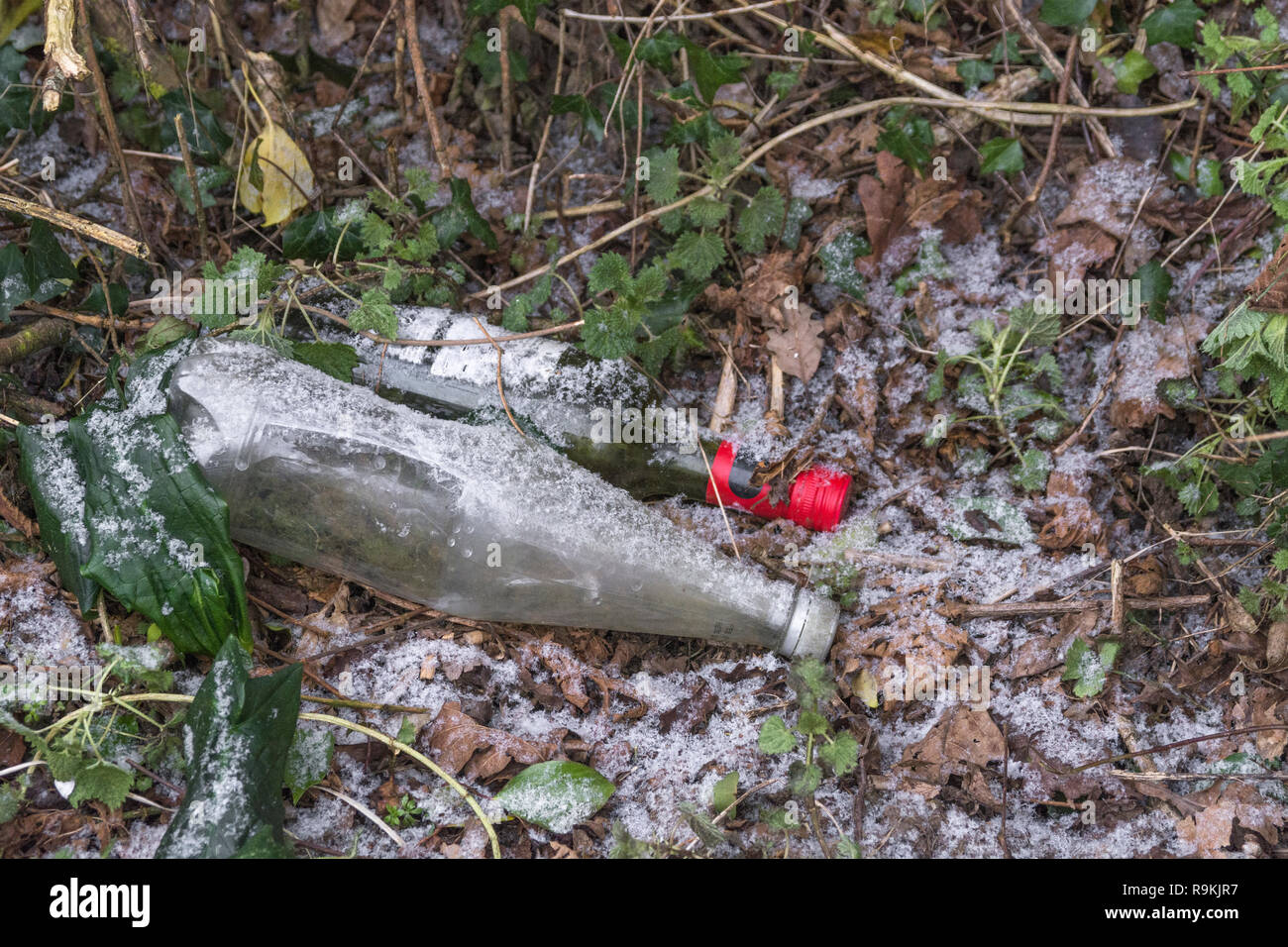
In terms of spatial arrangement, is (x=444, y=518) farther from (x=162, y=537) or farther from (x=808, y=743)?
(x=808, y=743)

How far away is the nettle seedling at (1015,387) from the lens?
1866 mm

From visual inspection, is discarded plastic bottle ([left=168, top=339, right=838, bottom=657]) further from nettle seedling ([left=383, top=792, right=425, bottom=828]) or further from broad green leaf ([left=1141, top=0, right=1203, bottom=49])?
broad green leaf ([left=1141, top=0, right=1203, bottom=49])

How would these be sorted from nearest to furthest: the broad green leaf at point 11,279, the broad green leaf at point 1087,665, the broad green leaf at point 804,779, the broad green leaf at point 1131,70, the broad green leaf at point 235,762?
the broad green leaf at point 235,762 → the broad green leaf at point 804,779 → the broad green leaf at point 1087,665 → the broad green leaf at point 11,279 → the broad green leaf at point 1131,70

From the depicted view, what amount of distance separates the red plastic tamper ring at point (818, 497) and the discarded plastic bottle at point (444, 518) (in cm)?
15

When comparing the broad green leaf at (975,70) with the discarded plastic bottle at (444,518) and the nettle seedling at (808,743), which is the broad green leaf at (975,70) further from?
the nettle seedling at (808,743)

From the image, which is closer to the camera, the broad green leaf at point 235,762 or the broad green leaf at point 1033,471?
the broad green leaf at point 235,762

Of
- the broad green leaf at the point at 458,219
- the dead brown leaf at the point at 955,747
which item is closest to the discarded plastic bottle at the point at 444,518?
the dead brown leaf at the point at 955,747

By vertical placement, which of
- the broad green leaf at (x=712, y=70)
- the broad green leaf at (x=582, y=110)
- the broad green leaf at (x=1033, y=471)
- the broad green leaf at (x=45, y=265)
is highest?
the broad green leaf at (x=712, y=70)


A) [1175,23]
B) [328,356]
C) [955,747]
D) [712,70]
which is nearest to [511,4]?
[712,70]

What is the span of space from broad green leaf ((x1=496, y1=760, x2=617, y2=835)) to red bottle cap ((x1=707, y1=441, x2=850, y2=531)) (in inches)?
23.4

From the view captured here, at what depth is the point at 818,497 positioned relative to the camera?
5.85ft

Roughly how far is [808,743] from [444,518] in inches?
30.1

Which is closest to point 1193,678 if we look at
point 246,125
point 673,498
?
point 673,498
